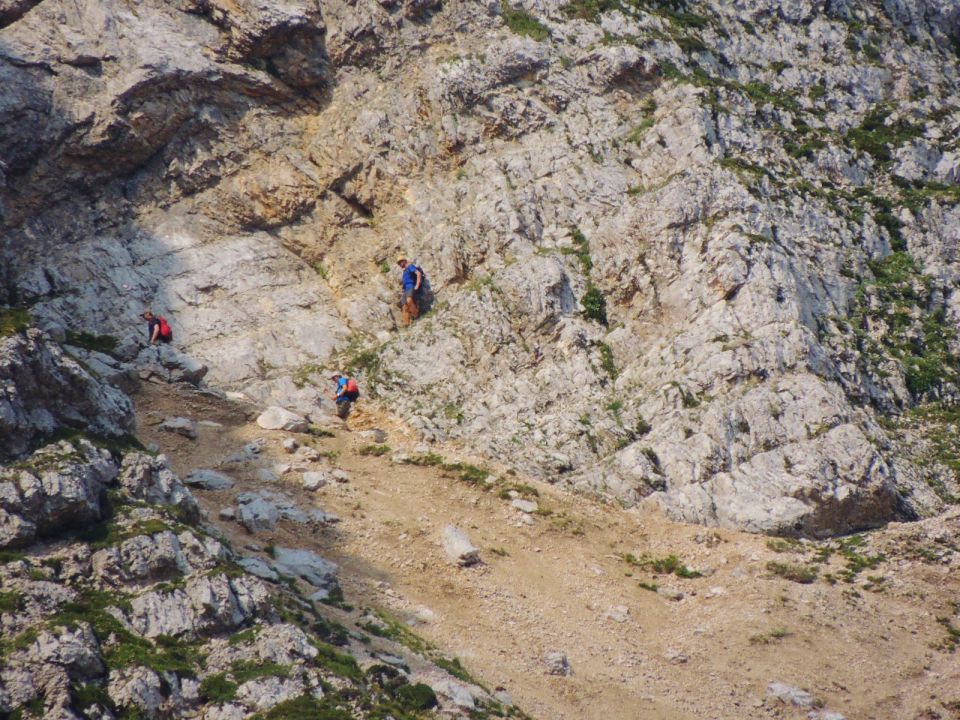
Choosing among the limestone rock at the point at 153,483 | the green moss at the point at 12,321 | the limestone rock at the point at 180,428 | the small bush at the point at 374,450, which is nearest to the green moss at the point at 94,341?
the limestone rock at the point at 180,428

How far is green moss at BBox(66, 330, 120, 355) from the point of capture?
31.2 m

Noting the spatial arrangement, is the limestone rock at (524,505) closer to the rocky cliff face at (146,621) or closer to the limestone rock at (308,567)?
the limestone rock at (308,567)

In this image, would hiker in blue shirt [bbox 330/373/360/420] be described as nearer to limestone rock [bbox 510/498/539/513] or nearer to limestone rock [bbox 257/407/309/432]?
limestone rock [bbox 257/407/309/432]

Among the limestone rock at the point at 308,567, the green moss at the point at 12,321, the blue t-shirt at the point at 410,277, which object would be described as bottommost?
the limestone rock at the point at 308,567

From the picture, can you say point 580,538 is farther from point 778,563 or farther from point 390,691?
point 390,691

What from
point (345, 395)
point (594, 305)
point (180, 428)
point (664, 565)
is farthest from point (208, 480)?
point (594, 305)

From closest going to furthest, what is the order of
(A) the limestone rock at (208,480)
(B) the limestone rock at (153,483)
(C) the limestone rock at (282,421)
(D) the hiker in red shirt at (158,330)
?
1. (B) the limestone rock at (153,483)
2. (A) the limestone rock at (208,480)
3. (C) the limestone rock at (282,421)
4. (D) the hiker in red shirt at (158,330)

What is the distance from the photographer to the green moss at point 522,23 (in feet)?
124

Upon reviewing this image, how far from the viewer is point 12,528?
15984 mm

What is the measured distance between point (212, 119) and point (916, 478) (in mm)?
29528

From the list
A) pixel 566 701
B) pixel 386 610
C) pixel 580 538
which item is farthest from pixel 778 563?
pixel 386 610

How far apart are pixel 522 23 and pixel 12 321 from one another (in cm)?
2632

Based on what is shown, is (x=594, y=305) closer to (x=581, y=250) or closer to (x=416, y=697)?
(x=581, y=250)

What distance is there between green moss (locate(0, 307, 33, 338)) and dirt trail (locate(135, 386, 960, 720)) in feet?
23.3
